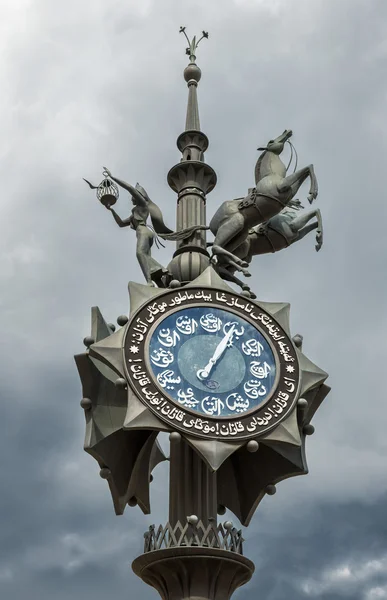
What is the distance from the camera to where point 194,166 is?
883 inches

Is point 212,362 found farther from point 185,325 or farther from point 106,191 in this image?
point 106,191

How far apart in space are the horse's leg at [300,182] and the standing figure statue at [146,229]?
1937 millimetres

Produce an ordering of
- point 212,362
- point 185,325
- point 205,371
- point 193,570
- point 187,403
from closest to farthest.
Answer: point 193,570
point 187,403
point 205,371
point 212,362
point 185,325

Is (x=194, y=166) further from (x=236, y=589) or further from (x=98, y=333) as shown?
(x=236, y=589)

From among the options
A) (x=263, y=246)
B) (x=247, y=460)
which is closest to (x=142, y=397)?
(x=247, y=460)

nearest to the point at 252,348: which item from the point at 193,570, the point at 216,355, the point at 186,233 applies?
the point at 216,355

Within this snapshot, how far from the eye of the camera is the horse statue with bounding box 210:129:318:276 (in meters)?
20.7

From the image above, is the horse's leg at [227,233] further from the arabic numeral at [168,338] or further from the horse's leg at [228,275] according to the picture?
the arabic numeral at [168,338]

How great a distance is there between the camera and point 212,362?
18.2 metres

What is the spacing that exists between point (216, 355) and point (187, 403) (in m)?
1.31

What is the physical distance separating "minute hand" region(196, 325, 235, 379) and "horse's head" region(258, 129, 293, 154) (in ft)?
15.6

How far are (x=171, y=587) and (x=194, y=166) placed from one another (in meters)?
9.28

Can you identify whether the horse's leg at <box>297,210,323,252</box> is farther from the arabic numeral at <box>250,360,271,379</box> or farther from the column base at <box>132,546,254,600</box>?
the column base at <box>132,546,254,600</box>

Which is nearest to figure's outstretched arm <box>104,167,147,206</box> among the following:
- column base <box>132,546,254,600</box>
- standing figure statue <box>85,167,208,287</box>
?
standing figure statue <box>85,167,208,287</box>
